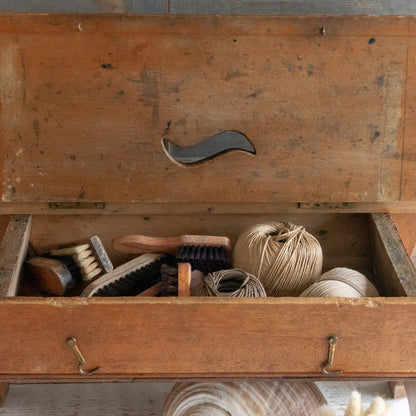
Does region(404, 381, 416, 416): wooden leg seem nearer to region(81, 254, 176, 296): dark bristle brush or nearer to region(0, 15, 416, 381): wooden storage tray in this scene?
region(0, 15, 416, 381): wooden storage tray

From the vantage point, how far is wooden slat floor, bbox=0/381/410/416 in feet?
4.93

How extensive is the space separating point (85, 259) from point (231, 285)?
14.2 inches

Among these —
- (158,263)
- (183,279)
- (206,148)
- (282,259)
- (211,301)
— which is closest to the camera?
(211,301)

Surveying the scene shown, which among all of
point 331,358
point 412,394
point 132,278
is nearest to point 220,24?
point 132,278

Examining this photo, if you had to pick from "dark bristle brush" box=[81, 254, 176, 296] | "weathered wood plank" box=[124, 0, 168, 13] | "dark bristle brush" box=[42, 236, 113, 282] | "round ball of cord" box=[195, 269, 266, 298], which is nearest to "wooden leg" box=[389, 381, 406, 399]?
"round ball of cord" box=[195, 269, 266, 298]

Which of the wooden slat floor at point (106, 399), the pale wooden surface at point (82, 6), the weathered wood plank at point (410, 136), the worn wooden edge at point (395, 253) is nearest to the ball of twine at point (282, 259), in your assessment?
the worn wooden edge at point (395, 253)

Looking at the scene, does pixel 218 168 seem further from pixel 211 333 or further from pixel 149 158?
pixel 211 333

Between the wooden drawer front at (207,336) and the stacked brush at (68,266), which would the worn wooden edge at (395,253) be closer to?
the wooden drawer front at (207,336)

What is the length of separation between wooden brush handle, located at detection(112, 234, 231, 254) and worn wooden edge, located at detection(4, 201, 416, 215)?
0.23 ft

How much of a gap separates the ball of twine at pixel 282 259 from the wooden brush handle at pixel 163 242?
0.06m

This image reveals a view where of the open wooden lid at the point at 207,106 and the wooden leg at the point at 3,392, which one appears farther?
the wooden leg at the point at 3,392

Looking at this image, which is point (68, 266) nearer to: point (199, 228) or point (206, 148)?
point (199, 228)

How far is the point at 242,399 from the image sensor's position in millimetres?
1268

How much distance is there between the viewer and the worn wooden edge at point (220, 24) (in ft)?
4.23
